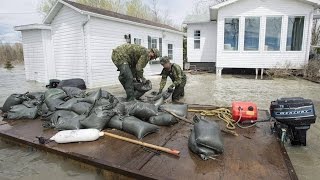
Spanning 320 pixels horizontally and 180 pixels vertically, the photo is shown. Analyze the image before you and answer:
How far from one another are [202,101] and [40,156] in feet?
13.6

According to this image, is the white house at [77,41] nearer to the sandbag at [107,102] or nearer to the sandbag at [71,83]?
the sandbag at [71,83]

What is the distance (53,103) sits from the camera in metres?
4.04

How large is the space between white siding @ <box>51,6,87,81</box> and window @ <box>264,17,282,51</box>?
7993 millimetres

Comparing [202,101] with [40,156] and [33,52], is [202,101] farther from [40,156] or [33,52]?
[33,52]

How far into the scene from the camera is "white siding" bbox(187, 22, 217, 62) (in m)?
13.9

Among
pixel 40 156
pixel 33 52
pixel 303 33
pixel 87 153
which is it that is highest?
pixel 303 33

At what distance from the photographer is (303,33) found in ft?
34.8

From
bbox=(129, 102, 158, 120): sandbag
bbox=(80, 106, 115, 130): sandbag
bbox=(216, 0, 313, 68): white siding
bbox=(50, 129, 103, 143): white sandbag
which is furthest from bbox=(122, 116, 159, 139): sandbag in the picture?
bbox=(216, 0, 313, 68): white siding

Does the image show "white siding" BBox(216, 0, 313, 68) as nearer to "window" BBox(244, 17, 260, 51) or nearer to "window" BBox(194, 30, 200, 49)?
"window" BBox(244, 17, 260, 51)

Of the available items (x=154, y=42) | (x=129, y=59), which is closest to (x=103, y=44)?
(x=154, y=42)

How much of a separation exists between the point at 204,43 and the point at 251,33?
11.0 ft

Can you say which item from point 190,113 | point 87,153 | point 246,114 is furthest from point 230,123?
point 87,153

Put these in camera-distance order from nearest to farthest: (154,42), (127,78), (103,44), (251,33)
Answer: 1. (127,78)
2. (103,44)
3. (251,33)
4. (154,42)

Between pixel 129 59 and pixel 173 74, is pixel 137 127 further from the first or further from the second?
pixel 173 74
